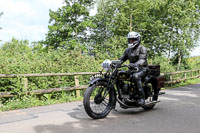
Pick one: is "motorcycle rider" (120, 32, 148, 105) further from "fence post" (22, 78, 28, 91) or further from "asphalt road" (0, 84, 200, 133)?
"fence post" (22, 78, 28, 91)

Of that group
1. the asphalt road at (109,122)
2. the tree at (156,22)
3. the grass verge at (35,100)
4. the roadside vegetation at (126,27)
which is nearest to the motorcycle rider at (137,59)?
the asphalt road at (109,122)

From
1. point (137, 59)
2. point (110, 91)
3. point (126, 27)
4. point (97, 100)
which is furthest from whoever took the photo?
point (126, 27)

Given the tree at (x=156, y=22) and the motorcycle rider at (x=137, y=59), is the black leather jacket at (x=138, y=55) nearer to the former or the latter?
the motorcycle rider at (x=137, y=59)

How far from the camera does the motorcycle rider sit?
5.40 meters

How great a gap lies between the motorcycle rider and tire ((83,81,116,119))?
666 mm

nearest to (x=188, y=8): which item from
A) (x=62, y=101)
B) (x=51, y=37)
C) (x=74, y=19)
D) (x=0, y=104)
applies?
(x=74, y=19)

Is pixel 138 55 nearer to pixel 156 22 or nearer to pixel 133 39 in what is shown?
pixel 133 39

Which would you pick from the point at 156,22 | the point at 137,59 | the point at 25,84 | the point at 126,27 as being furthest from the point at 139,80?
the point at 126,27

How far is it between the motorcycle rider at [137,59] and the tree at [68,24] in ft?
86.6

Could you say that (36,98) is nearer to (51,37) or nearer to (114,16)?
(51,37)

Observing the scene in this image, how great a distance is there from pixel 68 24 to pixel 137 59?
2891 centimetres

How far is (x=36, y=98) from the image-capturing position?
7.59m

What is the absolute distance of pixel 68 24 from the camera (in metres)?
33.3

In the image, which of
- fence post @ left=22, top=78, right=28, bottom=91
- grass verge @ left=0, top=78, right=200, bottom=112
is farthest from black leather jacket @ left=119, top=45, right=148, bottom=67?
fence post @ left=22, top=78, right=28, bottom=91
